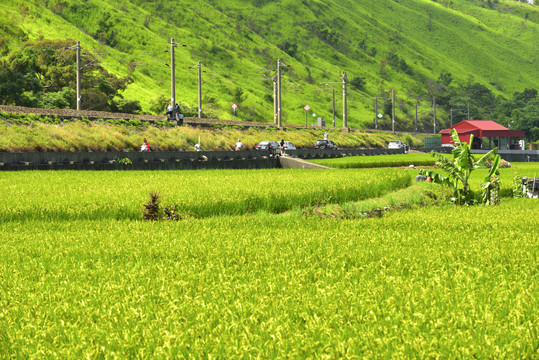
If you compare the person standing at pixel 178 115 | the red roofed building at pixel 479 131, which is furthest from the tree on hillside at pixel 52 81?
the red roofed building at pixel 479 131

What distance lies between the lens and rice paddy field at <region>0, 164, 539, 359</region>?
17.7 feet

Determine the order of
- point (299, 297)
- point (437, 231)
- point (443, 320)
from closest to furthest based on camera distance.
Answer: point (443, 320) < point (299, 297) < point (437, 231)

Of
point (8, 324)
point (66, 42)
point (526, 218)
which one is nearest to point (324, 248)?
point (8, 324)

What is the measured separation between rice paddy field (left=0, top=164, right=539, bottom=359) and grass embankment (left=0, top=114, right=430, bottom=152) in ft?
104

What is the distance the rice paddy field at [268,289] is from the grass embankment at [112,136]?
31.7 m

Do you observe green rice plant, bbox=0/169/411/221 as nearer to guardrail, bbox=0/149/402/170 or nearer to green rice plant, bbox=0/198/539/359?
green rice plant, bbox=0/198/539/359

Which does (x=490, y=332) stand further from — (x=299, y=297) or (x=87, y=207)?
(x=87, y=207)

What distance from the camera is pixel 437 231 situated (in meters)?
14.4

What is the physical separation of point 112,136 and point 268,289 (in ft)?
162

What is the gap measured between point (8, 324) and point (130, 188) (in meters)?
17.4

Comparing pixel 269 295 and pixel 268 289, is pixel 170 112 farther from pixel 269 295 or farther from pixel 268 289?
pixel 269 295

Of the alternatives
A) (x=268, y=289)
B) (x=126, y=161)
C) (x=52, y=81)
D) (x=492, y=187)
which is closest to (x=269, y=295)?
(x=268, y=289)

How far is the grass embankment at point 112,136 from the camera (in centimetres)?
4594

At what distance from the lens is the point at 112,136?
5484cm
